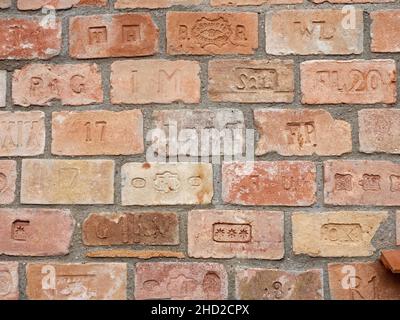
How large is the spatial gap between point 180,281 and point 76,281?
9.9 inches

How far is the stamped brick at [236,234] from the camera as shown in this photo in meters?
1.49

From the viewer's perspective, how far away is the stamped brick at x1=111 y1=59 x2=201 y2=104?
1521mm

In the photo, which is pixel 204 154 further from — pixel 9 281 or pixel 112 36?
pixel 9 281

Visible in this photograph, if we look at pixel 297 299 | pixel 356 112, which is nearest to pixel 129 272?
pixel 297 299

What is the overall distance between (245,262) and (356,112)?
1.46 ft

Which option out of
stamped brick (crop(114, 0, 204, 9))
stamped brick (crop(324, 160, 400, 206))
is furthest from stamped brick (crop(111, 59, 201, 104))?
stamped brick (crop(324, 160, 400, 206))

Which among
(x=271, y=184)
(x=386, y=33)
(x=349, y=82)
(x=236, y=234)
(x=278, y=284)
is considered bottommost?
(x=278, y=284)

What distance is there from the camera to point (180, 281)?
4.91 feet

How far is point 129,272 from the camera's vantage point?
150 cm

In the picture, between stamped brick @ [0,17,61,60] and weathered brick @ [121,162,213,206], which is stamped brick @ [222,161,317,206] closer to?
weathered brick @ [121,162,213,206]

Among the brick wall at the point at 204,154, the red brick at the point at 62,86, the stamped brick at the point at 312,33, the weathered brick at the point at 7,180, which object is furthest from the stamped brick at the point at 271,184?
the weathered brick at the point at 7,180

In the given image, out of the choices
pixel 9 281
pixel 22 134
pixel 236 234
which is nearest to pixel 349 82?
pixel 236 234

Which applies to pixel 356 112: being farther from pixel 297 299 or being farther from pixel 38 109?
pixel 38 109

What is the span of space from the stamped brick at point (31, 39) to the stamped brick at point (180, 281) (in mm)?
576
